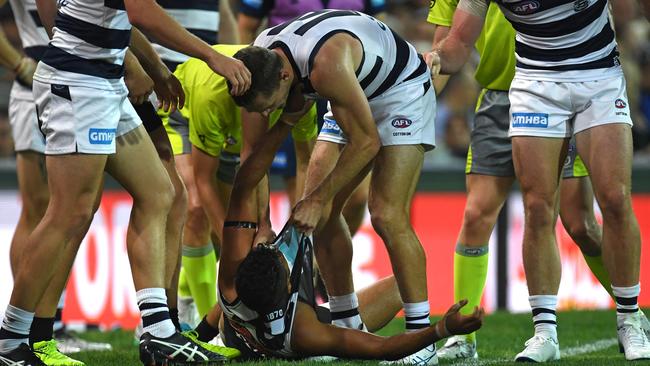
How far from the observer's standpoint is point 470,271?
23.6ft

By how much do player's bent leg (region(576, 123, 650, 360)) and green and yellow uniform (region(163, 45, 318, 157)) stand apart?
74.1 inches

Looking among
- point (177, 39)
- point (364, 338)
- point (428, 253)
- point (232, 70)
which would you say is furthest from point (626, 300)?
point (428, 253)

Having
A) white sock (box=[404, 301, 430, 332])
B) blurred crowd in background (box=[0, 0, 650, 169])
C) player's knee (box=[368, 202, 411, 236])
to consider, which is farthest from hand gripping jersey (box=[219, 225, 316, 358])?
blurred crowd in background (box=[0, 0, 650, 169])

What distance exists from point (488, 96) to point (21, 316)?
135 inches

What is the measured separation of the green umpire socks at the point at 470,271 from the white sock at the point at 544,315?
40.6 inches

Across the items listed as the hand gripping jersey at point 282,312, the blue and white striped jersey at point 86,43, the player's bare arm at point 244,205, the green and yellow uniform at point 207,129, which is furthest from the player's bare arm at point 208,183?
the blue and white striped jersey at point 86,43

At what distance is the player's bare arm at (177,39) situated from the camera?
5.14m

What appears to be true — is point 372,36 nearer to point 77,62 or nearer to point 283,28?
point 283,28

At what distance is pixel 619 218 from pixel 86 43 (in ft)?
9.18

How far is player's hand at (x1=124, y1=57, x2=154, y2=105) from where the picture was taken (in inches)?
233

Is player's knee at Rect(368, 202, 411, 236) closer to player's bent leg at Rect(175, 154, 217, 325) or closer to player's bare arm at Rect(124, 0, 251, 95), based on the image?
player's bare arm at Rect(124, 0, 251, 95)

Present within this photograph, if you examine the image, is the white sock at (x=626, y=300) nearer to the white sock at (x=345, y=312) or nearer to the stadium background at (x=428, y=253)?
the white sock at (x=345, y=312)

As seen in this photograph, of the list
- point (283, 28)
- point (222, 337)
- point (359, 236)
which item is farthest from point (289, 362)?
point (359, 236)

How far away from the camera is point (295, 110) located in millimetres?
5996
